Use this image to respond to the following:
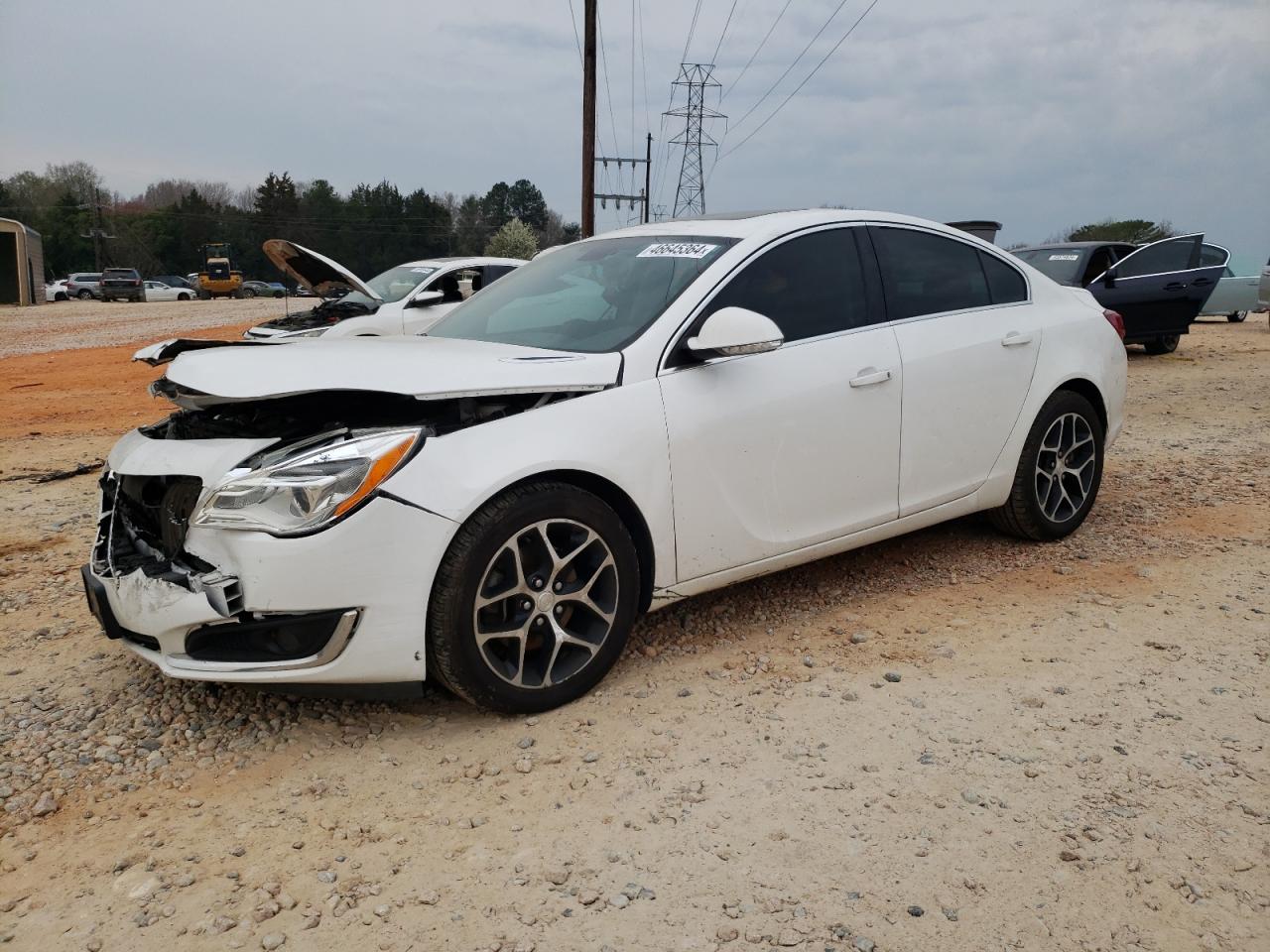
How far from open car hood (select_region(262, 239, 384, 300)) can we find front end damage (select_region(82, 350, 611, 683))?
189 inches

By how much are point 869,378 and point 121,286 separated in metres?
45.0

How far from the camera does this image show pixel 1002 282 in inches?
191

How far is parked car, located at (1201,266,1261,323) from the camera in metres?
21.0

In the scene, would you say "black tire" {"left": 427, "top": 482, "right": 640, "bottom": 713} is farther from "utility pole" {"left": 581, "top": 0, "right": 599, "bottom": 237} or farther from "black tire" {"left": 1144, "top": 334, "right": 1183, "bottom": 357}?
"utility pole" {"left": 581, "top": 0, "right": 599, "bottom": 237}

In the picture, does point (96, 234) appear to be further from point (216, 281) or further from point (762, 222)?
point (762, 222)

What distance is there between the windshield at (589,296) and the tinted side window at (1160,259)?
10.8 m

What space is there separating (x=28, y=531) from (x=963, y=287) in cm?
511

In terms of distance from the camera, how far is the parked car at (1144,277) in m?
13.2

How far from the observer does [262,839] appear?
2709 millimetres

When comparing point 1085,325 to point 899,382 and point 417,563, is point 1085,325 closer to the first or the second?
point 899,382

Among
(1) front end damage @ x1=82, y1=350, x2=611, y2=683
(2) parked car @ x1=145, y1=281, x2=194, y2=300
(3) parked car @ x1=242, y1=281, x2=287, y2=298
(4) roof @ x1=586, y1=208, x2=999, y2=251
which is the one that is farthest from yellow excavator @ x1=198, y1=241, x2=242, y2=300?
(1) front end damage @ x1=82, y1=350, x2=611, y2=683

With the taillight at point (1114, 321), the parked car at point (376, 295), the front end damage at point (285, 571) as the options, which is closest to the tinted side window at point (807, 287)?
the front end damage at point (285, 571)

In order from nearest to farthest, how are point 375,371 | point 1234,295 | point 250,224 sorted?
point 375,371 → point 1234,295 → point 250,224

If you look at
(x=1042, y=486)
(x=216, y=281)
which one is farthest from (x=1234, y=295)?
(x=216, y=281)
